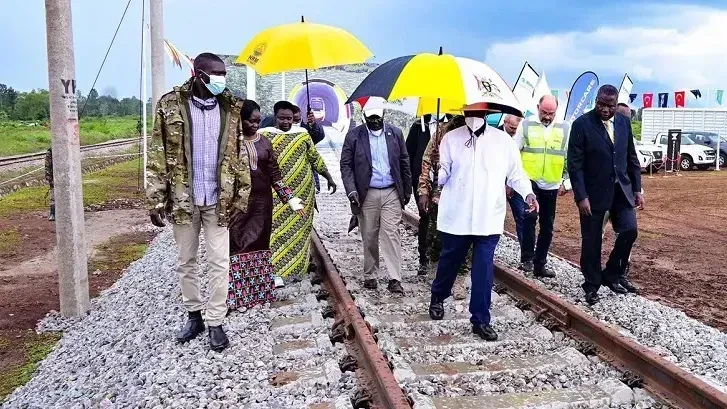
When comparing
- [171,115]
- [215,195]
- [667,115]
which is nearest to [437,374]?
[215,195]

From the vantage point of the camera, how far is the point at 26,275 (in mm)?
9250

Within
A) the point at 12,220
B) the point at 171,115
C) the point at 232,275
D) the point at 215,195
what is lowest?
the point at 12,220

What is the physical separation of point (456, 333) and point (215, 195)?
2154mm

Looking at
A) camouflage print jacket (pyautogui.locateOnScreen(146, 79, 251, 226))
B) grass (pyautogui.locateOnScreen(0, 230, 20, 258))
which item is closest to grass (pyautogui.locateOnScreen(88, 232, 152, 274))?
grass (pyautogui.locateOnScreen(0, 230, 20, 258))

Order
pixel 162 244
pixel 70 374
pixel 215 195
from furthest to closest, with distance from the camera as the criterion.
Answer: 1. pixel 162 244
2. pixel 70 374
3. pixel 215 195

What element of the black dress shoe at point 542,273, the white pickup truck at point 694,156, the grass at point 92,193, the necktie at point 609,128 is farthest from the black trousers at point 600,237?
the white pickup truck at point 694,156

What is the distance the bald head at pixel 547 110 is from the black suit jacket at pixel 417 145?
1.23 m

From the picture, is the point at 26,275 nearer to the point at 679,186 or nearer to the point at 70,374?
the point at 70,374

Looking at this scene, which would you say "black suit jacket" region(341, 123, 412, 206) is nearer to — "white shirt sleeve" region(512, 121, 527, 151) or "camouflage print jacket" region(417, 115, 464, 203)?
"camouflage print jacket" region(417, 115, 464, 203)

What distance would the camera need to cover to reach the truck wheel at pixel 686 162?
26188mm

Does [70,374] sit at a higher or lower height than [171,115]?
lower

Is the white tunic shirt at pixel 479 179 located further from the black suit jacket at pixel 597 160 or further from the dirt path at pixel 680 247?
the dirt path at pixel 680 247

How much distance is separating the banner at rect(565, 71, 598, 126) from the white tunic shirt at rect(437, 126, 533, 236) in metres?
9.70

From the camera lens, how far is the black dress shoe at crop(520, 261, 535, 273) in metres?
7.29
